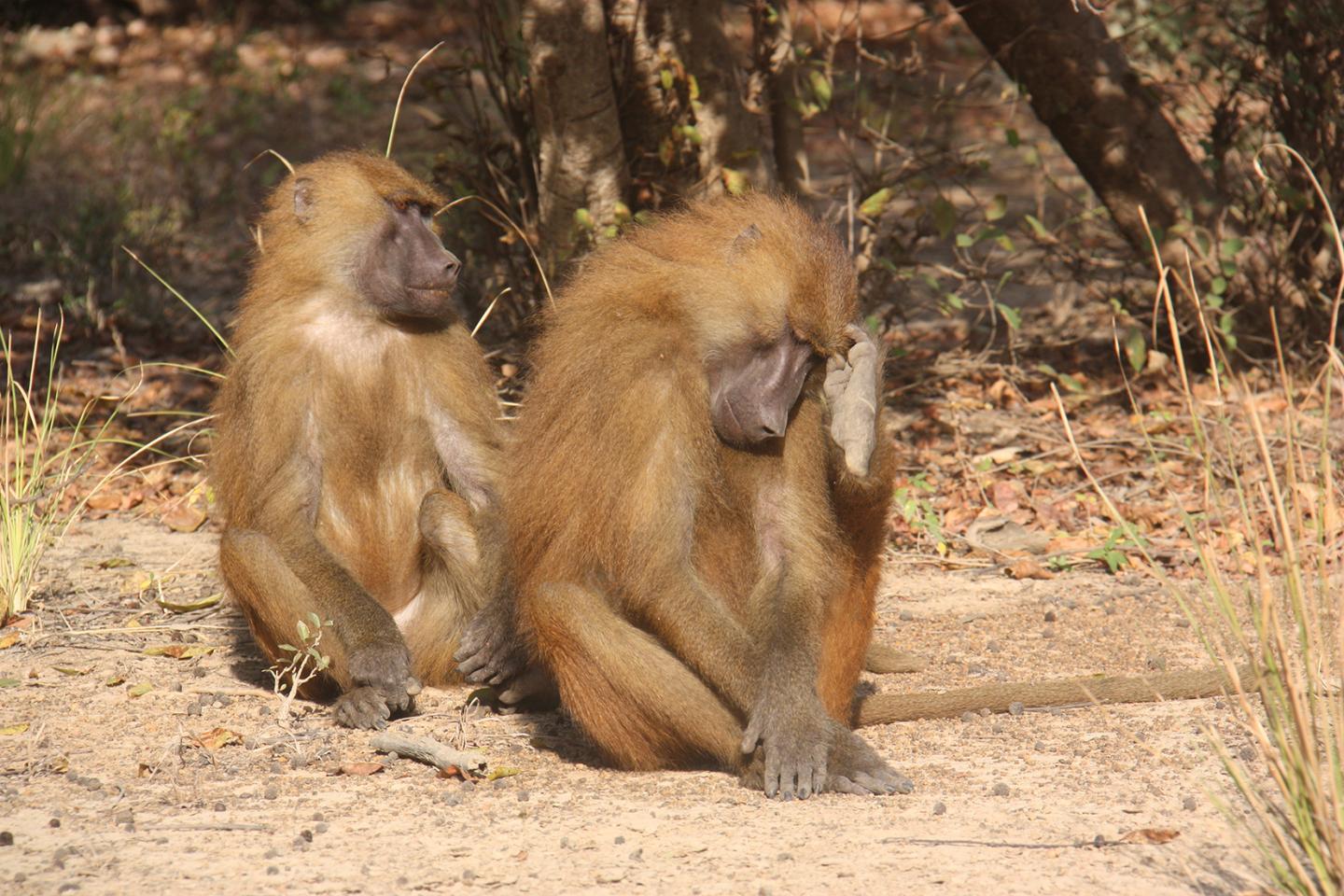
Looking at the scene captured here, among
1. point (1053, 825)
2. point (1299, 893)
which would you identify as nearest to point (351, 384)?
point (1053, 825)

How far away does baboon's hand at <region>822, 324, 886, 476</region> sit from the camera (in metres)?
4.07

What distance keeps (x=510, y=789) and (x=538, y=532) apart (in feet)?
2.27

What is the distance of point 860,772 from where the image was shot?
13.3 feet

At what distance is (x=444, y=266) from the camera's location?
515 cm

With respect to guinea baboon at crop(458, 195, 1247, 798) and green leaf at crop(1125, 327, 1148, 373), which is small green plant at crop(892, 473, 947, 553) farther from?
guinea baboon at crop(458, 195, 1247, 798)

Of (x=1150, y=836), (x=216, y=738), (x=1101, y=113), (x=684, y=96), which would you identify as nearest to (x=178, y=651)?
(x=216, y=738)

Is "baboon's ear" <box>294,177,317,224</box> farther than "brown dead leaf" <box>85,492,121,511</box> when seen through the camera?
No

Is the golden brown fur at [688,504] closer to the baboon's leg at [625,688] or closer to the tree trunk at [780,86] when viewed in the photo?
the baboon's leg at [625,688]

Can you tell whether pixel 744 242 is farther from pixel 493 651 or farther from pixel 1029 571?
pixel 1029 571

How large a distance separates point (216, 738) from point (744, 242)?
6.71 ft

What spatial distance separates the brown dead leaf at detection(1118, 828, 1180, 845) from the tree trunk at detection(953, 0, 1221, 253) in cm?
449

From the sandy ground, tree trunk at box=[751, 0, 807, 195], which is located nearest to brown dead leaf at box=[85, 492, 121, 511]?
the sandy ground

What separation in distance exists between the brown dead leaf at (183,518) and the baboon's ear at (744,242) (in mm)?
3585

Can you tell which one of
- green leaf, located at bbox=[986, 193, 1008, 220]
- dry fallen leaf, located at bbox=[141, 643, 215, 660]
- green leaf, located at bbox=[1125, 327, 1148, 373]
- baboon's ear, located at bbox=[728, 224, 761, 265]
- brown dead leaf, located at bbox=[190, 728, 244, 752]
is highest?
green leaf, located at bbox=[986, 193, 1008, 220]
